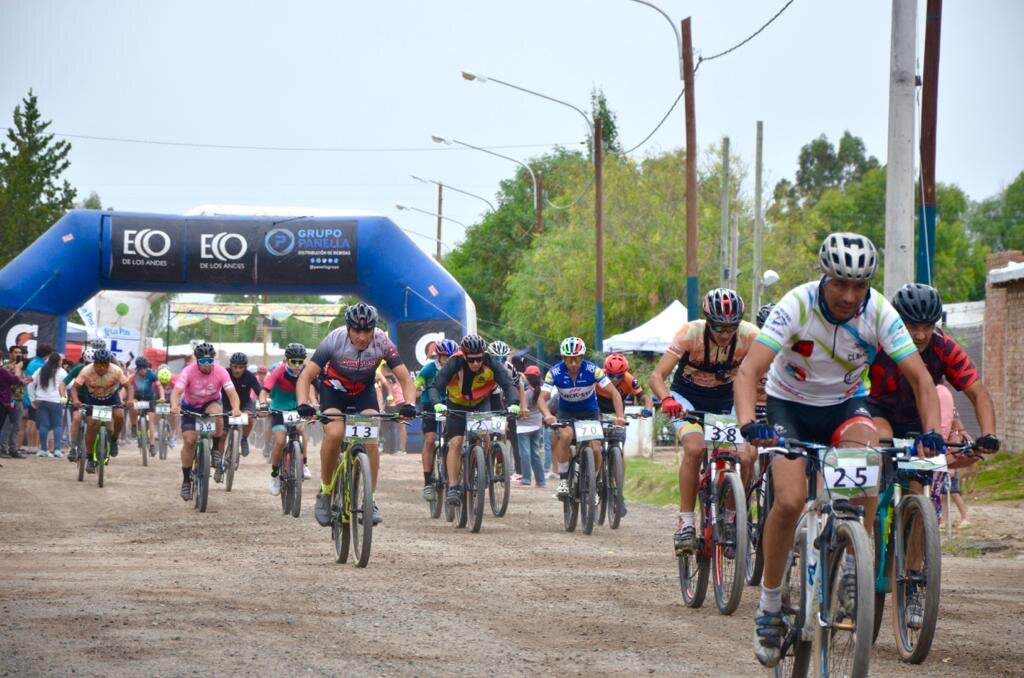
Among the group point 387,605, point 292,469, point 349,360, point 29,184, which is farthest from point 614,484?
point 29,184

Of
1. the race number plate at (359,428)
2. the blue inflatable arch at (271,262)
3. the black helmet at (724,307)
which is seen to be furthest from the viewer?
the blue inflatable arch at (271,262)

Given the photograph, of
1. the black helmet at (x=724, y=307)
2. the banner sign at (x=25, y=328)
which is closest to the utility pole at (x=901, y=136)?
the black helmet at (x=724, y=307)

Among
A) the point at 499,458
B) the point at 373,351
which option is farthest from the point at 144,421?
the point at 373,351

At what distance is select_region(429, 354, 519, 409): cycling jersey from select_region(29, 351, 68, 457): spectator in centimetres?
1281

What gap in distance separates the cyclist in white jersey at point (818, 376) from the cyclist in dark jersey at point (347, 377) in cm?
505

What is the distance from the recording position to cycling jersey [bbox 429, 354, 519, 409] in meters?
15.5

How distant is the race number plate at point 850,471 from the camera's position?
21.3 feet

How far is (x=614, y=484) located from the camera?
1537cm

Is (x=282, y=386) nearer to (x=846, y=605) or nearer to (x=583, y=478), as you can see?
(x=583, y=478)

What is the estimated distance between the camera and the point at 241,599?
9.62 metres

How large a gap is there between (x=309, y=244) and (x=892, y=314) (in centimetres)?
2491

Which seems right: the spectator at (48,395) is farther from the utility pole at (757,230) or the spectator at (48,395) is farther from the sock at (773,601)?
the sock at (773,601)

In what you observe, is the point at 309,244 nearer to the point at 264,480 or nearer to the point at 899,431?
the point at 264,480

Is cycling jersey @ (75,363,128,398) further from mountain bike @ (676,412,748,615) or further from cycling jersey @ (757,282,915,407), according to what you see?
cycling jersey @ (757,282,915,407)
